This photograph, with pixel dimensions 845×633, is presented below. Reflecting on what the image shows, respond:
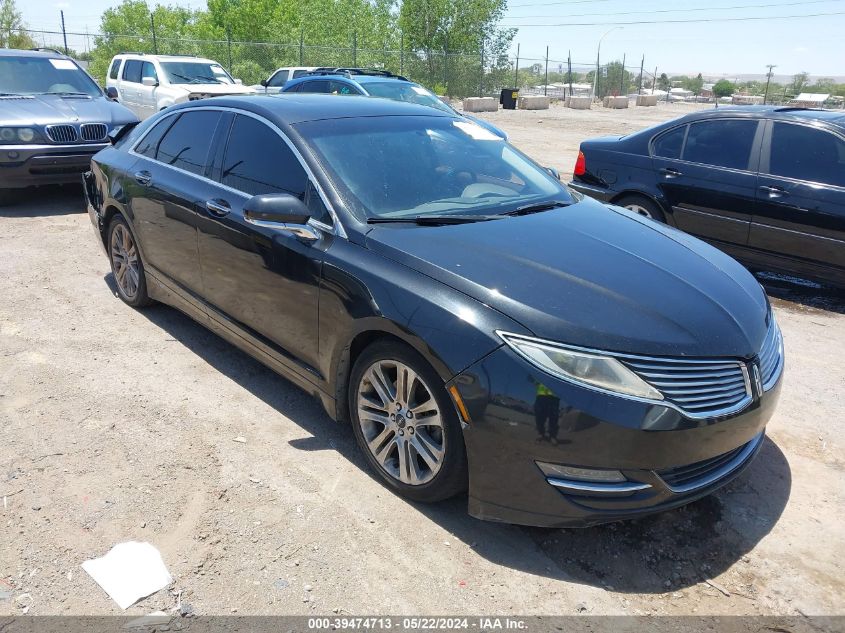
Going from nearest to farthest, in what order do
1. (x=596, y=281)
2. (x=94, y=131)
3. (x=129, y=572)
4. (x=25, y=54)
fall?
(x=129, y=572) < (x=596, y=281) < (x=94, y=131) < (x=25, y=54)

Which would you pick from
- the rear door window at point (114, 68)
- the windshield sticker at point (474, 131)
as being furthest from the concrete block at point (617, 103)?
the windshield sticker at point (474, 131)

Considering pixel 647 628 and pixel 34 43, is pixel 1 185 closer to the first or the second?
pixel 647 628

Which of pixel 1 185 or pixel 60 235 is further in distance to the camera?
pixel 1 185

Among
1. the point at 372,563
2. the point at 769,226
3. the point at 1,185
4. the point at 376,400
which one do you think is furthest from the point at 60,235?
the point at 769,226

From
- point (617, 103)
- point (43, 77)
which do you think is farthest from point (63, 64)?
point (617, 103)

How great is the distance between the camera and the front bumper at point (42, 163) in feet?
27.2

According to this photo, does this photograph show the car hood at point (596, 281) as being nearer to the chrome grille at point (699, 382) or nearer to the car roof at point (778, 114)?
the chrome grille at point (699, 382)

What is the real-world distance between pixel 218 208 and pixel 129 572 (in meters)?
2.09

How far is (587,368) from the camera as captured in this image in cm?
265

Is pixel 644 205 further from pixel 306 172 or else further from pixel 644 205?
pixel 306 172

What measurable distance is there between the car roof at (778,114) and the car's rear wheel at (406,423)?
16.8ft

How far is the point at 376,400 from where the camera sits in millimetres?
3295

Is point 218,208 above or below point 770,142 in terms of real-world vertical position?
below

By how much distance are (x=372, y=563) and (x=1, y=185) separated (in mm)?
7816
